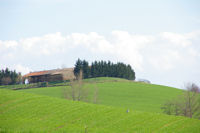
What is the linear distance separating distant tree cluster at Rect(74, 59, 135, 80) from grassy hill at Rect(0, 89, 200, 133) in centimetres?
6959

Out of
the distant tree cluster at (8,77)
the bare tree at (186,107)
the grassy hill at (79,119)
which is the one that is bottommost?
the bare tree at (186,107)

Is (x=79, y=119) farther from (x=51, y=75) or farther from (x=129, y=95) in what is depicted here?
(x=51, y=75)

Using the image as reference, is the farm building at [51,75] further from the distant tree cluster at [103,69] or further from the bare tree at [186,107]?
the bare tree at [186,107]

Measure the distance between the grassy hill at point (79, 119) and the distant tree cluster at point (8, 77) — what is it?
86045mm

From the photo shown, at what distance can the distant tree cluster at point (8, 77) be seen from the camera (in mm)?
111938

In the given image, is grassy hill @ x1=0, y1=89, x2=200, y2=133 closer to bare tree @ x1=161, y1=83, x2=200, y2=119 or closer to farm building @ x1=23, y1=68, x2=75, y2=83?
bare tree @ x1=161, y1=83, x2=200, y2=119

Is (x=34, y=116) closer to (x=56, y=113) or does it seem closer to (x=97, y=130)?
(x=56, y=113)

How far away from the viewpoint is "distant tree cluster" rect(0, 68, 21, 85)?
111938mm

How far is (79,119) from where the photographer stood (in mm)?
24422

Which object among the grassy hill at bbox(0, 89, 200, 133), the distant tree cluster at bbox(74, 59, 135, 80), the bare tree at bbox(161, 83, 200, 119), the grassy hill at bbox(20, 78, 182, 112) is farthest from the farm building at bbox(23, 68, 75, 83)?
the grassy hill at bbox(0, 89, 200, 133)

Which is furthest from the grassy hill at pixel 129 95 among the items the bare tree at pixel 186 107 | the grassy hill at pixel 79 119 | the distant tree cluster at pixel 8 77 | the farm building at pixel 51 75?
the distant tree cluster at pixel 8 77

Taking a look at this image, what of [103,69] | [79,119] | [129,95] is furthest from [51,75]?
[79,119]

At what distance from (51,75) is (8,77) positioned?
25028mm

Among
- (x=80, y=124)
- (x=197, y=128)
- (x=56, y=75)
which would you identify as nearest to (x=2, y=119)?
(x=80, y=124)
